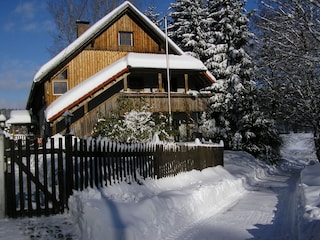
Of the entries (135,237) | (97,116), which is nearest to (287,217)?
(135,237)

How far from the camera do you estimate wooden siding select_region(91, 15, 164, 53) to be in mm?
25656

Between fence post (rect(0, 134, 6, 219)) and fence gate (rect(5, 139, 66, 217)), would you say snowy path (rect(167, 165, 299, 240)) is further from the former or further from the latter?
fence post (rect(0, 134, 6, 219))

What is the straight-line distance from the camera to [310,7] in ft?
48.4

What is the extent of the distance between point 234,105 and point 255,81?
9.06ft

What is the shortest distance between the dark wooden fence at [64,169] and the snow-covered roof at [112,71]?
11193mm

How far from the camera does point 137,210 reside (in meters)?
6.66

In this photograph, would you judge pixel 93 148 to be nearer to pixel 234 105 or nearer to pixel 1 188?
pixel 1 188

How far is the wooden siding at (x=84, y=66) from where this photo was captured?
938 inches

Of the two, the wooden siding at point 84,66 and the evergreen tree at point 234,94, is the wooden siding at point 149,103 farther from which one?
the evergreen tree at point 234,94

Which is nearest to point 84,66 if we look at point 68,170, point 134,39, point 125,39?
point 125,39

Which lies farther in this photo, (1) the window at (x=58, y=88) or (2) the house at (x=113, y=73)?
(1) the window at (x=58, y=88)

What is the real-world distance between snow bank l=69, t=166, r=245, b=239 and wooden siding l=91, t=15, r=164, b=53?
679 inches

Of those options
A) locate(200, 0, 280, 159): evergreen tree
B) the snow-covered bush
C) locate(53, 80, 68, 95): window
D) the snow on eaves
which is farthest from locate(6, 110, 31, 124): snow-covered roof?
locate(200, 0, 280, 159): evergreen tree

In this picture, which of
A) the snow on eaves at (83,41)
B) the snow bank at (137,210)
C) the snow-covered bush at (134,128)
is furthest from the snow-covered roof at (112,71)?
the snow bank at (137,210)
